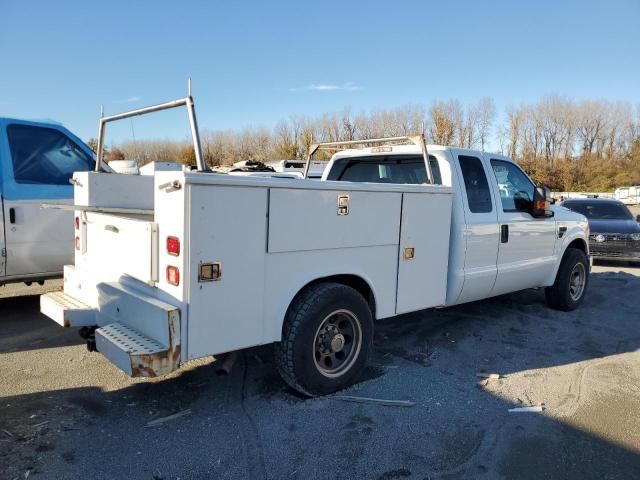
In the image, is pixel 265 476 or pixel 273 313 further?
pixel 273 313

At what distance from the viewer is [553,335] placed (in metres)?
5.94

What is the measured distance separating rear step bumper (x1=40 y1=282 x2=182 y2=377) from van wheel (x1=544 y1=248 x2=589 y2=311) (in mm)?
5511

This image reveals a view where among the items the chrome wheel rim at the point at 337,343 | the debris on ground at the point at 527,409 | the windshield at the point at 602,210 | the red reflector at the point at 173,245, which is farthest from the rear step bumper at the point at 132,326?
the windshield at the point at 602,210

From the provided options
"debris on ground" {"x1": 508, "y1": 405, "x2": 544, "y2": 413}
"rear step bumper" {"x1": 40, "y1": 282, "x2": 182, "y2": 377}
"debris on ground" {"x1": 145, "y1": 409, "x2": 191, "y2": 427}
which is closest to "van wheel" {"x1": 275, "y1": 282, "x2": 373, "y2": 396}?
"debris on ground" {"x1": 145, "y1": 409, "x2": 191, "y2": 427}

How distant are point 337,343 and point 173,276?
1484 mm

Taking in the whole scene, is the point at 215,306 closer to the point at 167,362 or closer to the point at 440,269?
the point at 167,362

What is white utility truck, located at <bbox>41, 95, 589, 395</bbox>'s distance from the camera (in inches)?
125

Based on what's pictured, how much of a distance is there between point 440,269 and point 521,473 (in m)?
2.05

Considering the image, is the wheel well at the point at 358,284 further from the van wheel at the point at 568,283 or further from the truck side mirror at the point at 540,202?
the van wheel at the point at 568,283

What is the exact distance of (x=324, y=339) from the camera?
4012 mm

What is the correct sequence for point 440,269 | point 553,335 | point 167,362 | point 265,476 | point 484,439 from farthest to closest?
point 553,335
point 440,269
point 484,439
point 167,362
point 265,476

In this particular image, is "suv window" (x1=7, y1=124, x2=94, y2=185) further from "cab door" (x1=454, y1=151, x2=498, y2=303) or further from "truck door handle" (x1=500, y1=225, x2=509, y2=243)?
"truck door handle" (x1=500, y1=225, x2=509, y2=243)

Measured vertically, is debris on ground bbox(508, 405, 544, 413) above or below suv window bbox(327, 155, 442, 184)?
below

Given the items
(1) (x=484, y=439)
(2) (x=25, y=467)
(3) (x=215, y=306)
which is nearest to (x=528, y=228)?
(1) (x=484, y=439)
